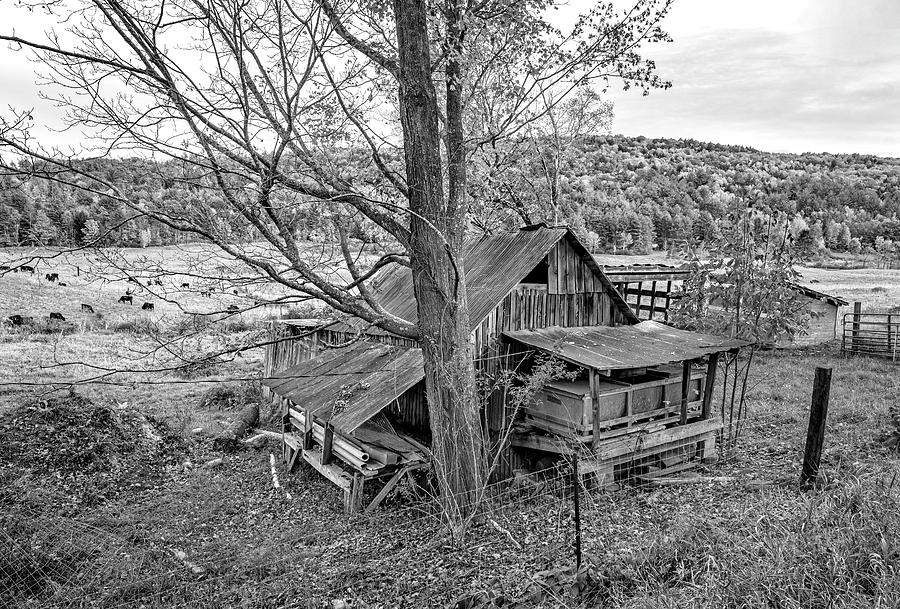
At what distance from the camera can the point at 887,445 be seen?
9.21m

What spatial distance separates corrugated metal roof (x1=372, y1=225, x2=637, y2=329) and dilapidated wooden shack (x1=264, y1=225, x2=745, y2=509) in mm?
37

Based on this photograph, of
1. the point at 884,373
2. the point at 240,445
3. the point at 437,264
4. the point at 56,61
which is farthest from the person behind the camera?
the point at 884,373

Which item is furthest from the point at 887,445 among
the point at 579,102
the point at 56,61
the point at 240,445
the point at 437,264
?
the point at 579,102

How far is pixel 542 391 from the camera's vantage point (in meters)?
11.7

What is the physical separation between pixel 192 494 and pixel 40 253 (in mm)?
7795

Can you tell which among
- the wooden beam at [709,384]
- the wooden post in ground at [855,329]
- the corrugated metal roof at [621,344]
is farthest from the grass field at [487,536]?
the wooden post in ground at [855,329]

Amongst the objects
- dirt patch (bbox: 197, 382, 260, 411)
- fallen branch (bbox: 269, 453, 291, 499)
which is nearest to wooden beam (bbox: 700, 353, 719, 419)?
fallen branch (bbox: 269, 453, 291, 499)

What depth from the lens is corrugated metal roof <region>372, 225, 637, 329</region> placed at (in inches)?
465

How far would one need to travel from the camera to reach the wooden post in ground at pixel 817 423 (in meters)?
6.41

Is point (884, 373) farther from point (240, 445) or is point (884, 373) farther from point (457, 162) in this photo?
point (240, 445)

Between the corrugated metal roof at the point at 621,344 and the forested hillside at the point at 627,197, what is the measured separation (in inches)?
91.8

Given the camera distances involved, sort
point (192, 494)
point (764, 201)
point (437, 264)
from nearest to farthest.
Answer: point (437, 264) → point (764, 201) → point (192, 494)

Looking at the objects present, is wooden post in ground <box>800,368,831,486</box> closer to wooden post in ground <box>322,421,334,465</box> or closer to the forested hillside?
the forested hillside

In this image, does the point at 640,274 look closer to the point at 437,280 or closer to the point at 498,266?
the point at 498,266
